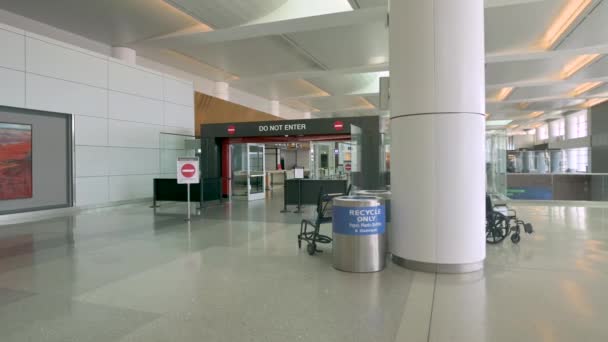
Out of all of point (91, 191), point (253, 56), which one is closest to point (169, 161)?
point (91, 191)

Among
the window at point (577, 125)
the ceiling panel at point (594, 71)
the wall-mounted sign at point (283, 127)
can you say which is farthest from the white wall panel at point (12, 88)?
the window at point (577, 125)

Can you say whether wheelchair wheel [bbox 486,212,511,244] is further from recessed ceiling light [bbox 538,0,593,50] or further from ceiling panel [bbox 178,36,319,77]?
ceiling panel [bbox 178,36,319,77]

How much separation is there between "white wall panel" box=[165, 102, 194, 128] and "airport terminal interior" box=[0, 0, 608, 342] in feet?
0.22

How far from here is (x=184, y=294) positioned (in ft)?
12.0

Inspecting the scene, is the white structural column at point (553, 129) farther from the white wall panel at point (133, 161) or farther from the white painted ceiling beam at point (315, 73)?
the white wall panel at point (133, 161)

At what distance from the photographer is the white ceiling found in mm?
10039

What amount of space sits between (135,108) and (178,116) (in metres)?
1.94

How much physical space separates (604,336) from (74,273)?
4.99m

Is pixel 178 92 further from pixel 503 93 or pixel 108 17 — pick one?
pixel 503 93

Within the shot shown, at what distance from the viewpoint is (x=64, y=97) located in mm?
9844

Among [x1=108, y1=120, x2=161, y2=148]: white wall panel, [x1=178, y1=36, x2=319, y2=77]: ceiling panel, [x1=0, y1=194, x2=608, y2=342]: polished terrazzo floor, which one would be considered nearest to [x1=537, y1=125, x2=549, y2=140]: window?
[x1=178, y1=36, x2=319, y2=77]: ceiling panel

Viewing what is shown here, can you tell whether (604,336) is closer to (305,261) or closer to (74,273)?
(305,261)

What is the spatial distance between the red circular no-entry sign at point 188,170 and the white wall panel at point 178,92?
528 cm

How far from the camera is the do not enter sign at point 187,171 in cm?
880
